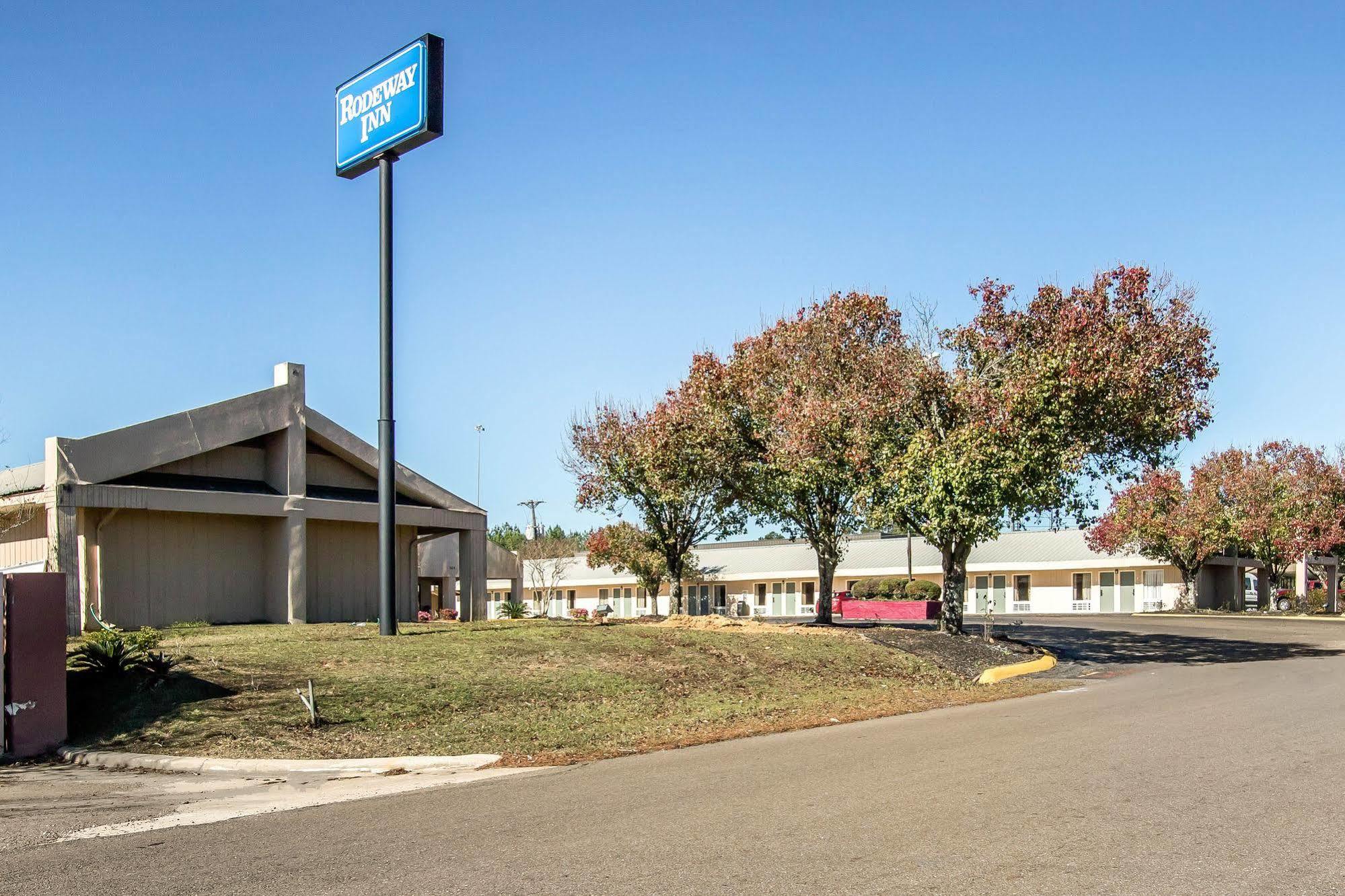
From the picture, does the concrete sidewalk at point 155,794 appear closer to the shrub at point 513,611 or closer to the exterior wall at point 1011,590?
the shrub at point 513,611

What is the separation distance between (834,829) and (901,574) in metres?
58.6

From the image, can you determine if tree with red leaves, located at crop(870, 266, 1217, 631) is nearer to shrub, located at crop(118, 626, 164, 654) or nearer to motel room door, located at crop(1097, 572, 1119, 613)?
shrub, located at crop(118, 626, 164, 654)

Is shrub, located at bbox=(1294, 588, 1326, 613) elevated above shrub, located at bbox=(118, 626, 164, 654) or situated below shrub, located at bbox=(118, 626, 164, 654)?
below

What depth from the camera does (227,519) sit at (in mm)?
26328

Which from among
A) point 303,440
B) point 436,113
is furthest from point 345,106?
point 303,440

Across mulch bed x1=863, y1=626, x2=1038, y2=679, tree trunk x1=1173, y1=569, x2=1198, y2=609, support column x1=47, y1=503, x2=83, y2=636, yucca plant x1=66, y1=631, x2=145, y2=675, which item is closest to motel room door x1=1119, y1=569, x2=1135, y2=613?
tree trunk x1=1173, y1=569, x2=1198, y2=609

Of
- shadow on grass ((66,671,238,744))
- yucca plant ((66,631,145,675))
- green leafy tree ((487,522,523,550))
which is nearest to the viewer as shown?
shadow on grass ((66,671,238,744))

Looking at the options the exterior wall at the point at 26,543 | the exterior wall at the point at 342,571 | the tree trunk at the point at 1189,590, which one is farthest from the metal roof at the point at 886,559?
the exterior wall at the point at 26,543

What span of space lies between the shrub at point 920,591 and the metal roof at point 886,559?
3.82m

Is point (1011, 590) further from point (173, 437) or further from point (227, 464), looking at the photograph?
point (173, 437)

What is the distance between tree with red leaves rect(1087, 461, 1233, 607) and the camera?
5366 cm

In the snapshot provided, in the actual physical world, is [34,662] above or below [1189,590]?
above

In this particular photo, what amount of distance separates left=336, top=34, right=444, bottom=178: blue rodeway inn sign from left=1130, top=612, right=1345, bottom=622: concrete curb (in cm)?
4067

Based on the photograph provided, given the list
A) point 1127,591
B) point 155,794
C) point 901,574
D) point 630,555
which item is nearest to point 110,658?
point 155,794
